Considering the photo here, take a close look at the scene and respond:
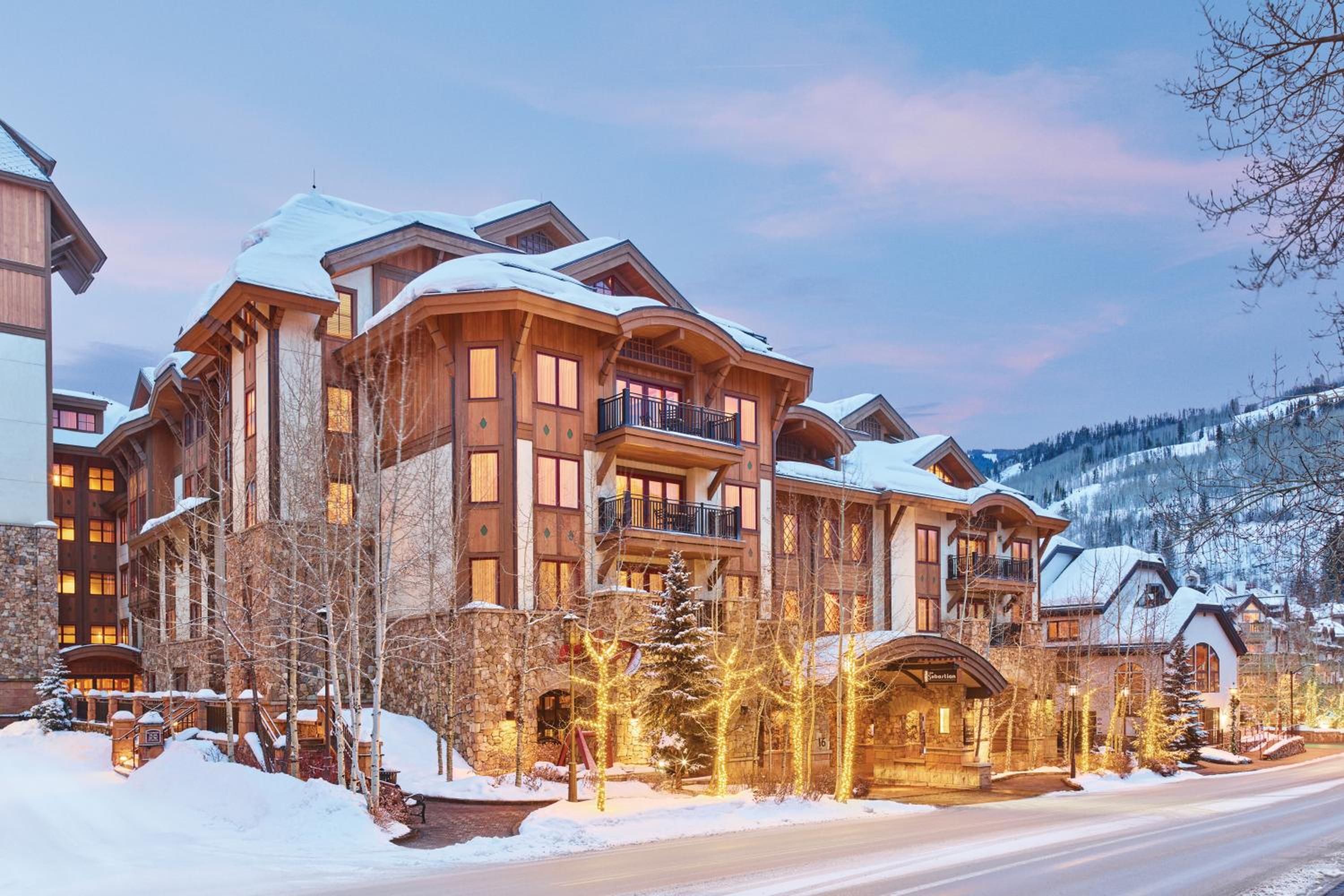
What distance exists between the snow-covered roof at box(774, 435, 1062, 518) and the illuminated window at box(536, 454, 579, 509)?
10655mm

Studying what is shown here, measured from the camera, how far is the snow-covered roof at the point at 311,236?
3234 centimetres

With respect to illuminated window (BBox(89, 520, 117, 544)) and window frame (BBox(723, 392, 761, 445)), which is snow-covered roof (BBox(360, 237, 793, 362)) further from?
illuminated window (BBox(89, 520, 117, 544))

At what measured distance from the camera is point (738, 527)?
36.2 m

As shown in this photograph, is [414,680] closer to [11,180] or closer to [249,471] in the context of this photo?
[249,471]

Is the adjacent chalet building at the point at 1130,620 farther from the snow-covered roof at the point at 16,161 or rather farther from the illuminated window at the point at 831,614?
the snow-covered roof at the point at 16,161

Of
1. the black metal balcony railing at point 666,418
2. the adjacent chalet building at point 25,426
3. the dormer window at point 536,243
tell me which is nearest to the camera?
the black metal balcony railing at point 666,418

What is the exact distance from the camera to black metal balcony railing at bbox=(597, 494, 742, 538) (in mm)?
32438

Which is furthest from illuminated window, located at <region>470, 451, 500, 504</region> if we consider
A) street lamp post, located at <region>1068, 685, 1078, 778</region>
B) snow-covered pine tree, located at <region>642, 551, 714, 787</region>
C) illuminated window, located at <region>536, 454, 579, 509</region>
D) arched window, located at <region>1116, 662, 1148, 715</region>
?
arched window, located at <region>1116, 662, 1148, 715</region>

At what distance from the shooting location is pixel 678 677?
2605cm

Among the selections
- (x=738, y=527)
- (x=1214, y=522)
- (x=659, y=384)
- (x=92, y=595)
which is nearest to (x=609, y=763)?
(x=738, y=527)

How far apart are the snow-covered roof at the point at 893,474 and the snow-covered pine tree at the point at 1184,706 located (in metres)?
8.56

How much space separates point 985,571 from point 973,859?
30.9 m

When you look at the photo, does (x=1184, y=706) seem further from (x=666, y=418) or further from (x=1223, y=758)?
(x=666, y=418)

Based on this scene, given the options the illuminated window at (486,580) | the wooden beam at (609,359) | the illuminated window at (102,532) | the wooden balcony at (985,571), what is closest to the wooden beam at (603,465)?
the wooden beam at (609,359)
